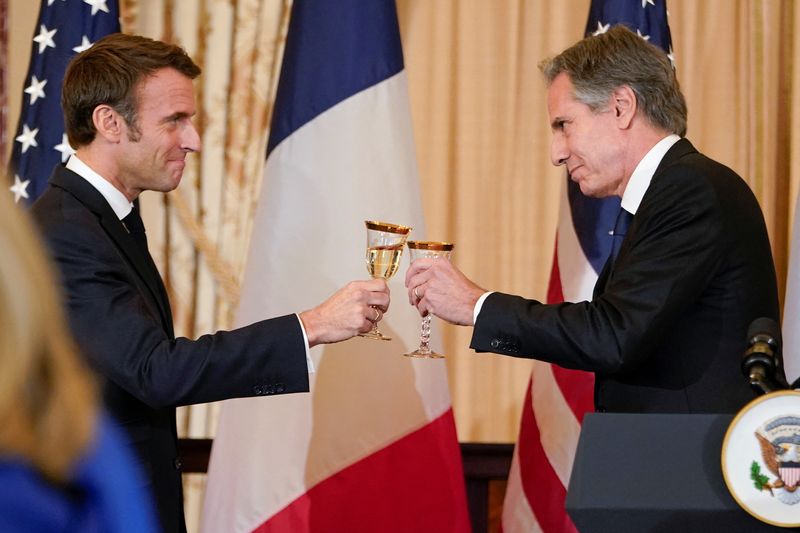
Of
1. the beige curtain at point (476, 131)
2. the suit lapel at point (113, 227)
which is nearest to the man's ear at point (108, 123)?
the suit lapel at point (113, 227)

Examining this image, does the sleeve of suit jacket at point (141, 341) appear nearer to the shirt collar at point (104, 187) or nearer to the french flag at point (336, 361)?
the shirt collar at point (104, 187)

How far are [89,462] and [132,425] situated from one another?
5.69ft

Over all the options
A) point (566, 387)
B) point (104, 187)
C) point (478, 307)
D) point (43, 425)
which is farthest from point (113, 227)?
point (43, 425)

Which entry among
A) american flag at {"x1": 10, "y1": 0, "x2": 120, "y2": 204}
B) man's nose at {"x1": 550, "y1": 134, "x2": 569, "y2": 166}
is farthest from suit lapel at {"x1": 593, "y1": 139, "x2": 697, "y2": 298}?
american flag at {"x1": 10, "y1": 0, "x2": 120, "y2": 204}

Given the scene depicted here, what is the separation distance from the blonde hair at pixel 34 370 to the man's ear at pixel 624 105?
2.00 metres

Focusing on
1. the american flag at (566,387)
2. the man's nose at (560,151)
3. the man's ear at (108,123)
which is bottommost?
the american flag at (566,387)

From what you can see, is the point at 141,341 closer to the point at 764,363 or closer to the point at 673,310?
the point at 673,310

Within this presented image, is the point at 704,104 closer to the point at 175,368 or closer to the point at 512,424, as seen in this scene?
the point at 512,424

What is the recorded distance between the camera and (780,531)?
1.42 m

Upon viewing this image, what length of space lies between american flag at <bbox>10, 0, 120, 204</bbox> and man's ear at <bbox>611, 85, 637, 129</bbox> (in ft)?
5.75

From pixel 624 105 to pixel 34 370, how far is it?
2.05m

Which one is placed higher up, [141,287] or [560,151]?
[560,151]

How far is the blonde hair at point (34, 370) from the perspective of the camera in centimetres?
65

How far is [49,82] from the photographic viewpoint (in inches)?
136
